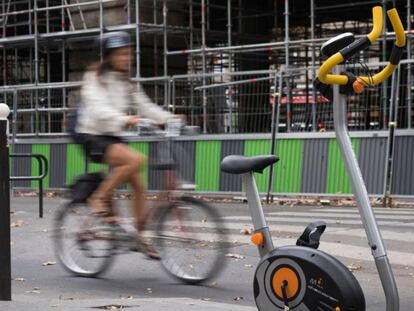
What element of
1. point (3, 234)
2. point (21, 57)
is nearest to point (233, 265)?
point (3, 234)

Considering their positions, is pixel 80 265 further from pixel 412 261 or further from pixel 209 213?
pixel 412 261

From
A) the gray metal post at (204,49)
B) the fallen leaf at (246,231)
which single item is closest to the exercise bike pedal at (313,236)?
the fallen leaf at (246,231)

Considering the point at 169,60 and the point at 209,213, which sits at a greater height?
the point at 169,60

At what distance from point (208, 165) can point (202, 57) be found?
4946mm

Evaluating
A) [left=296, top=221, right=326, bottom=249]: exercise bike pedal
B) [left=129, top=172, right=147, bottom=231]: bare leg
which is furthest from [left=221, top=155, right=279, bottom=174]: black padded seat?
[left=129, top=172, right=147, bottom=231]: bare leg

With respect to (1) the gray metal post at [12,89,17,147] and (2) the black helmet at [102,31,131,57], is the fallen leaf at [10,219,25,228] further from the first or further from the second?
(1) the gray metal post at [12,89,17,147]

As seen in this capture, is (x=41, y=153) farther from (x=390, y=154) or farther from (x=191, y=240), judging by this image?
(x=191, y=240)

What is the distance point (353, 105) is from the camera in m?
13.5

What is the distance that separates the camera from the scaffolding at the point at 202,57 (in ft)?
47.0

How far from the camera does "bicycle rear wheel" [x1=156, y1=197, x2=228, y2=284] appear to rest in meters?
6.45

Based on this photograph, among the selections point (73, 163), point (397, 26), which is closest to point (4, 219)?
point (397, 26)

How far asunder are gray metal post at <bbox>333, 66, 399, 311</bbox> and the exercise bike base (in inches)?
6.3

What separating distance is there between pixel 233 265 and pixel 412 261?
156 centimetres

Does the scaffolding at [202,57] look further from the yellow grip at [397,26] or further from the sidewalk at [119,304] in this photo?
the yellow grip at [397,26]
